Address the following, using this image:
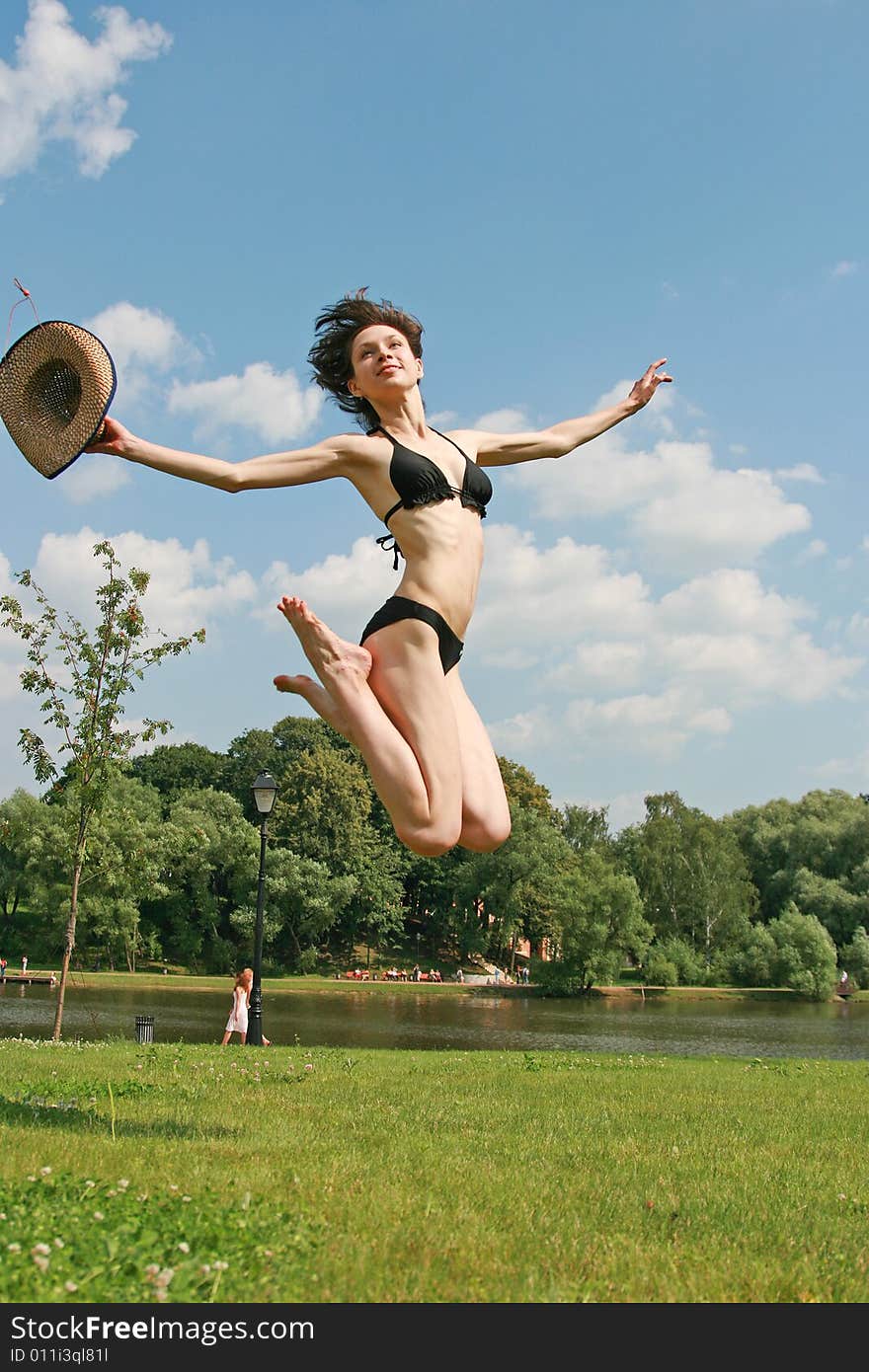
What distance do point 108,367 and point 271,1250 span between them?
4.06 meters

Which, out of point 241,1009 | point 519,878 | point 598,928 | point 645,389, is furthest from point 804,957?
point 645,389

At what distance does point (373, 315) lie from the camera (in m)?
6.21

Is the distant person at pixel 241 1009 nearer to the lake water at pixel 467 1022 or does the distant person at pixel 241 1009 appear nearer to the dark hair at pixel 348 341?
the lake water at pixel 467 1022

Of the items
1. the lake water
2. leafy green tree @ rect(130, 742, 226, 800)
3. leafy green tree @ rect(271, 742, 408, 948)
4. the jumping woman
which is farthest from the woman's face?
leafy green tree @ rect(130, 742, 226, 800)

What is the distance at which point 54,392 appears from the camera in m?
5.42

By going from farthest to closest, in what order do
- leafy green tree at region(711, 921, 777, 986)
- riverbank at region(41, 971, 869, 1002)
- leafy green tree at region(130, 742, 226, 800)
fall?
leafy green tree at region(130, 742, 226, 800)
leafy green tree at region(711, 921, 777, 986)
riverbank at region(41, 971, 869, 1002)

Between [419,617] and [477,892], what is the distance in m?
61.9

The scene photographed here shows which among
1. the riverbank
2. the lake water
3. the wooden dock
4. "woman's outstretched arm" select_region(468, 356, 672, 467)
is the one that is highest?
"woman's outstretched arm" select_region(468, 356, 672, 467)

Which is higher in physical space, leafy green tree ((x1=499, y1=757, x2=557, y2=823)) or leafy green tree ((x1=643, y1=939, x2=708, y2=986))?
leafy green tree ((x1=499, y1=757, x2=557, y2=823))

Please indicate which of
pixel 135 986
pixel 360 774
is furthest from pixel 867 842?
pixel 135 986

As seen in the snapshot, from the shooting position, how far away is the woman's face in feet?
19.6

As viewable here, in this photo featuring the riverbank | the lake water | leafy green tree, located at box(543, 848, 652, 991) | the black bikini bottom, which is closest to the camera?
the black bikini bottom

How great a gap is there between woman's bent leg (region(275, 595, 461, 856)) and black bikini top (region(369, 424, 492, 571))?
706 mm

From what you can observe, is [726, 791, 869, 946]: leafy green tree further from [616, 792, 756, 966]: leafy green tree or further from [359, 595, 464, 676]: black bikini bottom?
[359, 595, 464, 676]: black bikini bottom
